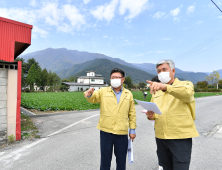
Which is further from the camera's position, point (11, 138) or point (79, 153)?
point (11, 138)

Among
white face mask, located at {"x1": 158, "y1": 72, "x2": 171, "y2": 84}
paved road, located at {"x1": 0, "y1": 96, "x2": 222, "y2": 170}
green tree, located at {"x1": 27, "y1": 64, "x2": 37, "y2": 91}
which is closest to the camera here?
white face mask, located at {"x1": 158, "y1": 72, "x2": 171, "y2": 84}

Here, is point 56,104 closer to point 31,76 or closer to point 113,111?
point 113,111

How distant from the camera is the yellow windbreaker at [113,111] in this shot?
2244 millimetres

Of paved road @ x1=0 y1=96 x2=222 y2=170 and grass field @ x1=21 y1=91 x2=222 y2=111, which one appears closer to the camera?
paved road @ x1=0 y1=96 x2=222 y2=170

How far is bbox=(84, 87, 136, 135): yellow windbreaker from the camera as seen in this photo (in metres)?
2.24

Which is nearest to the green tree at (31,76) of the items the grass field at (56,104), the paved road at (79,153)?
the grass field at (56,104)

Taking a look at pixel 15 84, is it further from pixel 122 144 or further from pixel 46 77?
pixel 46 77

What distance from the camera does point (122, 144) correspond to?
2258mm

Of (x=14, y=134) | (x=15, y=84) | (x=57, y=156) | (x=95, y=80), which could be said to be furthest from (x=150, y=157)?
(x=95, y=80)

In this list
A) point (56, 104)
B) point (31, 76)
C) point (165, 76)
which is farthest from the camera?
point (31, 76)

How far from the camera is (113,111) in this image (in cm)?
227

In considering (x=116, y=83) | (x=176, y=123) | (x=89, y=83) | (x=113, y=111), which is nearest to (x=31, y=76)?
(x=89, y=83)

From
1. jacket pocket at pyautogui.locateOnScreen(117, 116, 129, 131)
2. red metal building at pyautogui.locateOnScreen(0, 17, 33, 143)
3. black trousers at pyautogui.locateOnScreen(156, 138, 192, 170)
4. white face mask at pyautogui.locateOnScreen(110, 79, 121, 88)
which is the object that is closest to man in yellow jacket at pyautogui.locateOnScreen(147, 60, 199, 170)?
black trousers at pyautogui.locateOnScreen(156, 138, 192, 170)

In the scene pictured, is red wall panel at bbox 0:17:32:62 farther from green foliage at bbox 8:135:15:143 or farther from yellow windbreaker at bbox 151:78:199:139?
yellow windbreaker at bbox 151:78:199:139
